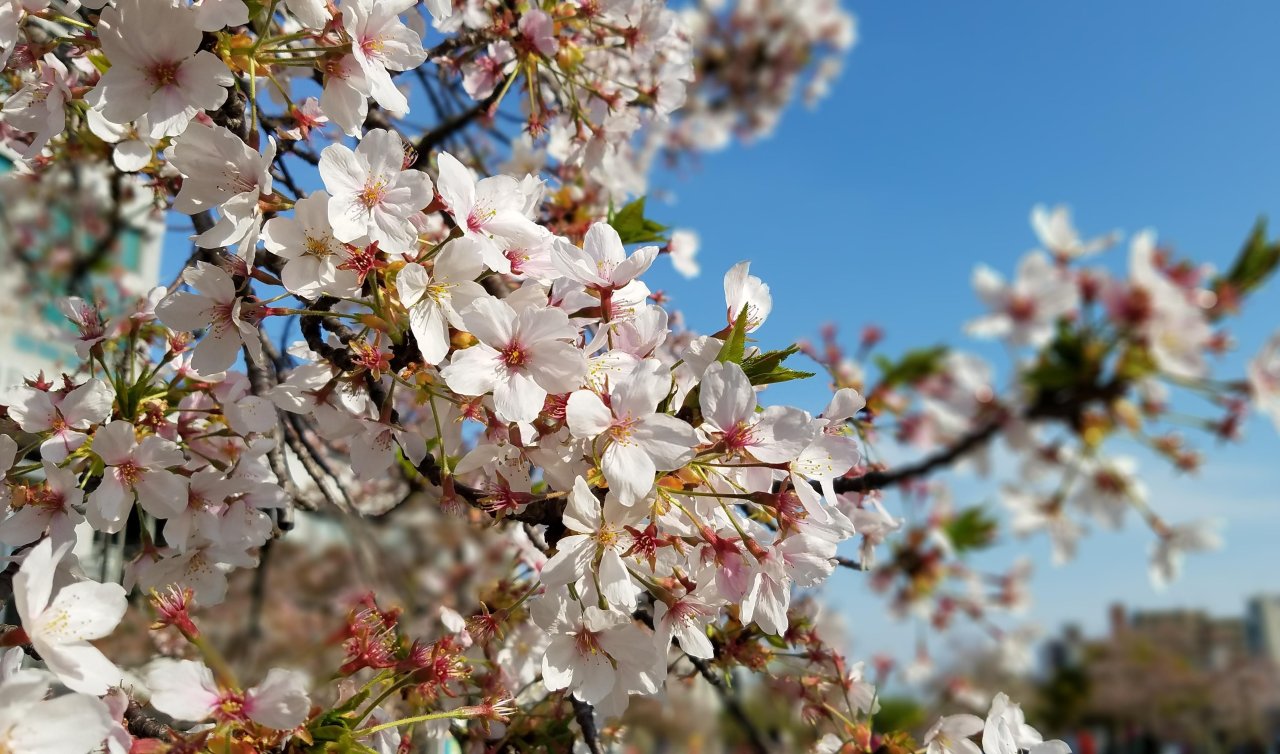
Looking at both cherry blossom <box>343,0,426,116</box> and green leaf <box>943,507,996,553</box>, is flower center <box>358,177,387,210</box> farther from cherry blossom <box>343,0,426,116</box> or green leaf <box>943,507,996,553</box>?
green leaf <box>943,507,996,553</box>

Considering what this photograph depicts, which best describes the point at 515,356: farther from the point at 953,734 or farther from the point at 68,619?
the point at 953,734

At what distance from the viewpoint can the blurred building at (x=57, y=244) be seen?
3.32 meters

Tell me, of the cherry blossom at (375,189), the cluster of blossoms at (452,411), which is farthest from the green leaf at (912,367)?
the cherry blossom at (375,189)

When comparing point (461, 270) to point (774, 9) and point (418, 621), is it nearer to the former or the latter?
point (418, 621)

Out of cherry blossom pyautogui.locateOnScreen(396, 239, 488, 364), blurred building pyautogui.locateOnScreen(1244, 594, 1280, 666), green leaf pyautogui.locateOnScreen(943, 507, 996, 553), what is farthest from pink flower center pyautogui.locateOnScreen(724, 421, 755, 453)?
blurred building pyautogui.locateOnScreen(1244, 594, 1280, 666)

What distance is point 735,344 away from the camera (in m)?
1.08

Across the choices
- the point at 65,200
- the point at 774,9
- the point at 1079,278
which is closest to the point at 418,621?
the point at 1079,278

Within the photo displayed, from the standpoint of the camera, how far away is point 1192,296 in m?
1.15

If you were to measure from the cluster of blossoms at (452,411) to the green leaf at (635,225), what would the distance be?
373mm

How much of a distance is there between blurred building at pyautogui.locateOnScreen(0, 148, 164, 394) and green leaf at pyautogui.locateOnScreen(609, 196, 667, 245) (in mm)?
1956

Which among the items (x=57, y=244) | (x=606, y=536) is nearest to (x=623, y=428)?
(x=606, y=536)

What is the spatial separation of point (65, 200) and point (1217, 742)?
36562mm

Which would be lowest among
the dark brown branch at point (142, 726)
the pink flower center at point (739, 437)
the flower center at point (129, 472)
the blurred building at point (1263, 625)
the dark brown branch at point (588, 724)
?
the dark brown branch at point (142, 726)

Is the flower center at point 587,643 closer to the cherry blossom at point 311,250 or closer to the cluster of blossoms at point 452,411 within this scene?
the cluster of blossoms at point 452,411
